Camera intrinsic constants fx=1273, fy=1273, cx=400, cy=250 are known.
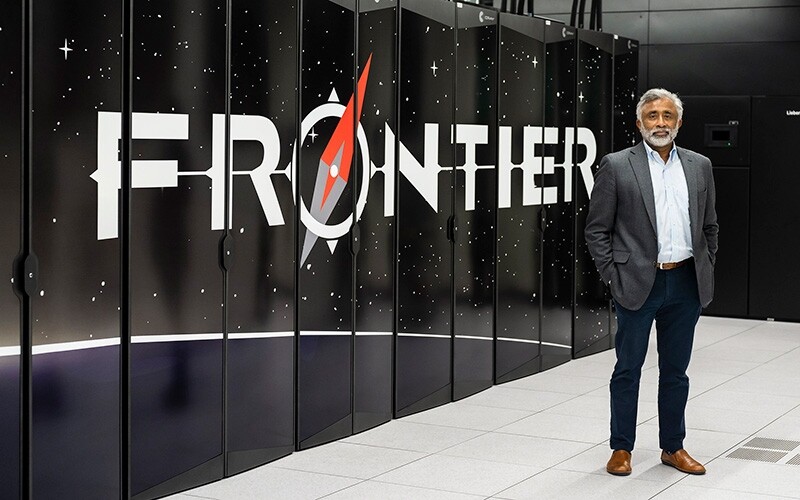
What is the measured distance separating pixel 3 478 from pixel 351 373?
7.09 ft

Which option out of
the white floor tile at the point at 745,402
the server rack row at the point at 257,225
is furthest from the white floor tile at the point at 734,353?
the server rack row at the point at 257,225

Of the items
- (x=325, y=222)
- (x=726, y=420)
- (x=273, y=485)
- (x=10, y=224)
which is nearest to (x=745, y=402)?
(x=726, y=420)

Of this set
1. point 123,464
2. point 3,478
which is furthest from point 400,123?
point 3,478


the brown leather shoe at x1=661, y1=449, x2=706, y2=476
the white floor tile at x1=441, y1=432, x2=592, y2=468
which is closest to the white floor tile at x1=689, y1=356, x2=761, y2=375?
the white floor tile at x1=441, y1=432, x2=592, y2=468

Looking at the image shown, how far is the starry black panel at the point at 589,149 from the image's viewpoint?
8398mm

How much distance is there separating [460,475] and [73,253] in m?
1.94

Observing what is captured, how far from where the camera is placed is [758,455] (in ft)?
19.1

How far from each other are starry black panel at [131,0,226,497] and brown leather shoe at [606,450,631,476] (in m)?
1.66

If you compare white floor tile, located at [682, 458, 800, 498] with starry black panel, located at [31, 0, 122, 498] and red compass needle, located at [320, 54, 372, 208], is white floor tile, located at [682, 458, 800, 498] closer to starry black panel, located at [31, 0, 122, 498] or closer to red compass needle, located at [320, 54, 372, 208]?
red compass needle, located at [320, 54, 372, 208]

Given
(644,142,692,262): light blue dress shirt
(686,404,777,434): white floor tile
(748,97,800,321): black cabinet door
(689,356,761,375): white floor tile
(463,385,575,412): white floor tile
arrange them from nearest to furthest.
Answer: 1. (644,142,692,262): light blue dress shirt
2. (686,404,777,434): white floor tile
3. (463,385,575,412): white floor tile
4. (689,356,761,375): white floor tile
5. (748,97,800,321): black cabinet door

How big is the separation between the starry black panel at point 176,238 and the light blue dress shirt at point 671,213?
5.87 feet

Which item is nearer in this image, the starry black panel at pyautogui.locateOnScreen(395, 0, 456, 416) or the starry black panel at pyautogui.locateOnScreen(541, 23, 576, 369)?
the starry black panel at pyautogui.locateOnScreen(395, 0, 456, 416)

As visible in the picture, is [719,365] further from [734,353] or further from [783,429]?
[783,429]

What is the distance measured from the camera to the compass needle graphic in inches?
225
